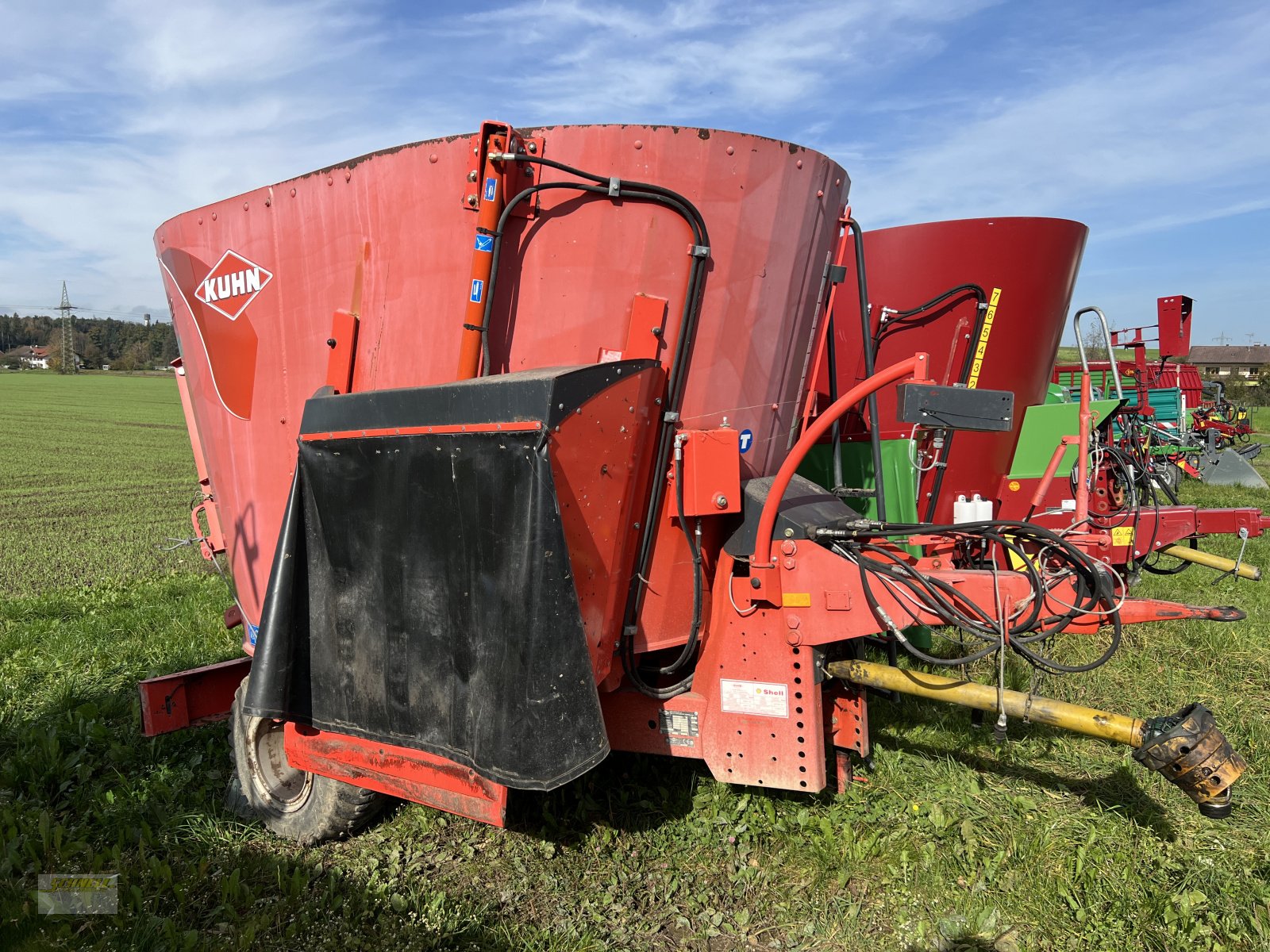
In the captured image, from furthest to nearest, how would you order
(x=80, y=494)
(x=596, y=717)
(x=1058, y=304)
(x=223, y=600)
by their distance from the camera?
1. (x=80, y=494)
2. (x=223, y=600)
3. (x=1058, y=304)
4. (x=596, y=717)

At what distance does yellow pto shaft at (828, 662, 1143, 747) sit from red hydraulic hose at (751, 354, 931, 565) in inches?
19.3

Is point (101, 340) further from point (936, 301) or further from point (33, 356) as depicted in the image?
point (936, 301)

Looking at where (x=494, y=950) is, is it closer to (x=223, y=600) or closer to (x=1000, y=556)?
(x=1000, y=556)

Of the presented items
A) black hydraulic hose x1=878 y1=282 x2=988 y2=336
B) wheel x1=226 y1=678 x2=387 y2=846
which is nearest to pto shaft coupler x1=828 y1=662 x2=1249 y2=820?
wheel x1=226 y1=678 x2=387 y2=846

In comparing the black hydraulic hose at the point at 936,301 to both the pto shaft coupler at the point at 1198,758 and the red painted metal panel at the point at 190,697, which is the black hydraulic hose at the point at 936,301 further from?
the red painted metal panel at the point at 190,697

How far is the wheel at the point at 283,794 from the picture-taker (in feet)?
11.0

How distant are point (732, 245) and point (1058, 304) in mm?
2880

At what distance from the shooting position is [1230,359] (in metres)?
71.2

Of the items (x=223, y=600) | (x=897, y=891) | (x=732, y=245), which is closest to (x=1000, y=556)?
(x=897, y=891)

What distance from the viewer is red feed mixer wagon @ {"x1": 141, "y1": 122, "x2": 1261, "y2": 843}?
2.51 meters

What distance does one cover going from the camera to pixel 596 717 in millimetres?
2545

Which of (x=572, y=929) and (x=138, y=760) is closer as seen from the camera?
(x=572, y=929)

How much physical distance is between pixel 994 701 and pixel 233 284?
3.17 m

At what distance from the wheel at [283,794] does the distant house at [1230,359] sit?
3005 inches
